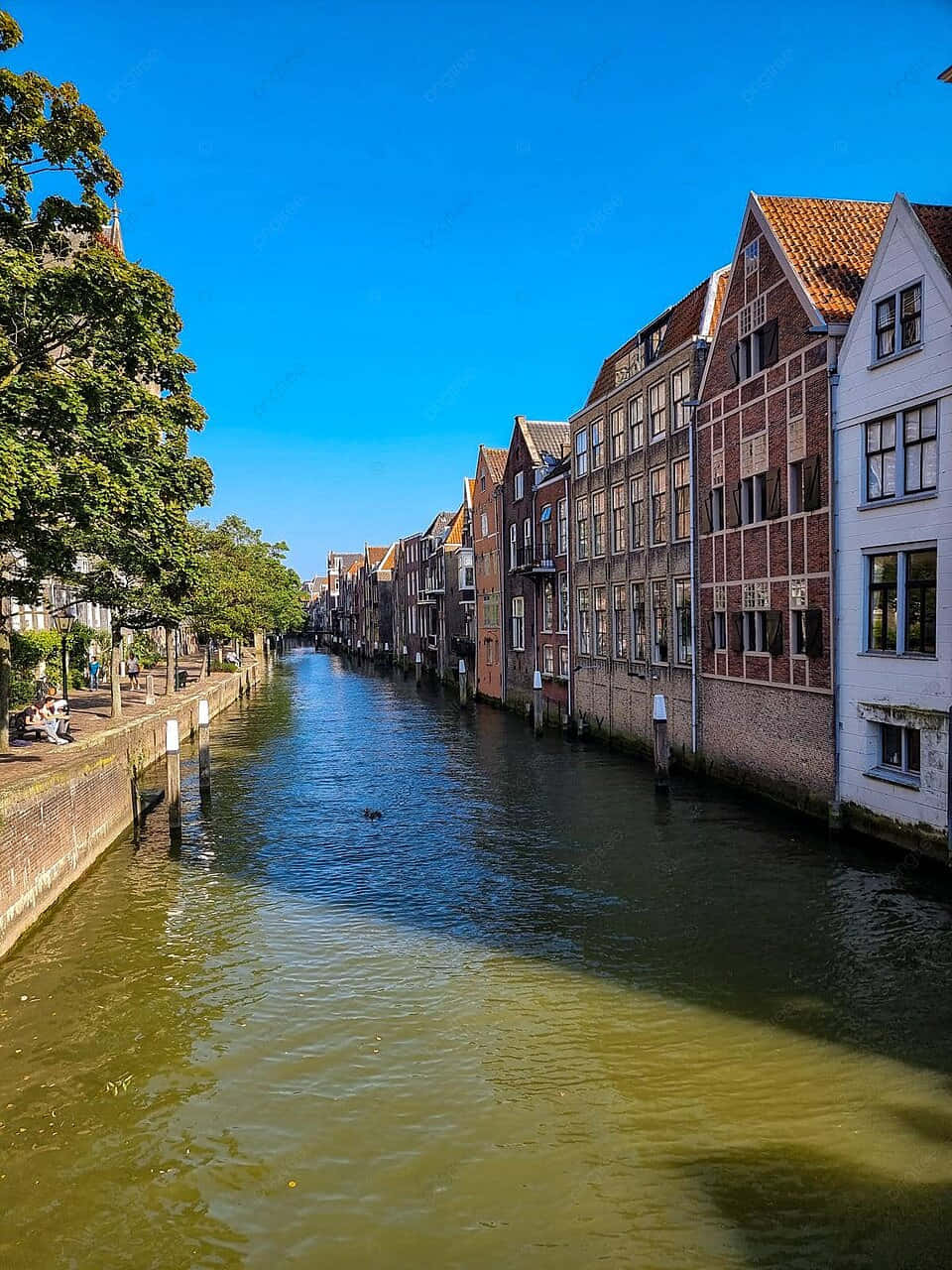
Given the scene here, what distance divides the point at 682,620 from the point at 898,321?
1259cm

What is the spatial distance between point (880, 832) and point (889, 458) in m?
7.31

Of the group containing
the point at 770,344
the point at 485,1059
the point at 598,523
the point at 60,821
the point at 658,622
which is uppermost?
the point at 770,344

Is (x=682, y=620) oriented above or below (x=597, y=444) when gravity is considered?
below

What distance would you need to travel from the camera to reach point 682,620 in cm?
2855

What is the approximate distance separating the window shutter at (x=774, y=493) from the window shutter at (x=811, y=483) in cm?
115

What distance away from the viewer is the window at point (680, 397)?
2798 cm

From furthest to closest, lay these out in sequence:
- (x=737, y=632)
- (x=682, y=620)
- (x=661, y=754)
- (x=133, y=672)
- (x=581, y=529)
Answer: (x=133, y=672) → (x=581, y=529) → (x=682, y=620) → (x=661, y=754) → (x=737, y=632)

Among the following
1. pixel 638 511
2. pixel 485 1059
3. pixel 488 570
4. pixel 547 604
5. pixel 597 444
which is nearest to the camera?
pixel 485 1059

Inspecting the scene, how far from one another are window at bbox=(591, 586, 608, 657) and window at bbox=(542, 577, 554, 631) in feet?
18.6

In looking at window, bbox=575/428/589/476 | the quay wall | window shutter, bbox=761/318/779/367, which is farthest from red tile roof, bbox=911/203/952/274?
window, bbox=575/428/589/476

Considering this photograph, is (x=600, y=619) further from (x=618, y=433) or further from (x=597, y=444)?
(x=618, y=433)

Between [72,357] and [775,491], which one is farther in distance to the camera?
[775,491]

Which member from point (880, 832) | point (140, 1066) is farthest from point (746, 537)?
point (140, 1066)

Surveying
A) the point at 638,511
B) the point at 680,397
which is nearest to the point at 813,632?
the point at 680,397
